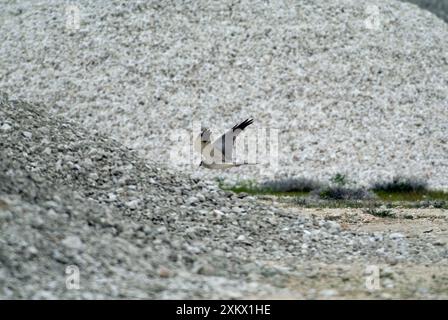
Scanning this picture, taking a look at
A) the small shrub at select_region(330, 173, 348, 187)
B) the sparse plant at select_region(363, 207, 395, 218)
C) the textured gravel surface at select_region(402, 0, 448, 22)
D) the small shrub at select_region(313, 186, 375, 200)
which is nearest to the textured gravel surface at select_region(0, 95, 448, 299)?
the sparse plant at select_region(363, 207, 395, 218)

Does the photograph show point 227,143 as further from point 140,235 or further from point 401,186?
point 401,186

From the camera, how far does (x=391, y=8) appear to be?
3481cm

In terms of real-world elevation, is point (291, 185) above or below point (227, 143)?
below

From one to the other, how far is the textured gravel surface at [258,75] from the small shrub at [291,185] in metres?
1.11

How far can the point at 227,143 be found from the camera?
14.6 metres

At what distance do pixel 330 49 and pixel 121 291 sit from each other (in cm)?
2325

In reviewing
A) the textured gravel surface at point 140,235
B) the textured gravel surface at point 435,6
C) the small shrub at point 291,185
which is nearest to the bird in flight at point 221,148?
the textured gravel surface at point 140,235

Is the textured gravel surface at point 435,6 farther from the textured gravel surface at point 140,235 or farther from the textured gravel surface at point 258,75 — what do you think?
the textured gravel surface at point 140,235

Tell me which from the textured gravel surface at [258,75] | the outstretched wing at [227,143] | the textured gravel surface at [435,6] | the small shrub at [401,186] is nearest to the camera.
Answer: the outstretched wing at [227,143]

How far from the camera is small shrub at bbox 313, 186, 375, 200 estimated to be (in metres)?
21.5

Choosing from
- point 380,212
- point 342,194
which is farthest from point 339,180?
point 380,212

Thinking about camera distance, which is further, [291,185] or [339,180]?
[339,180]

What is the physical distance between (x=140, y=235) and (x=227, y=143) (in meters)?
3.97

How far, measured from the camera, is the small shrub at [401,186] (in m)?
23.8
